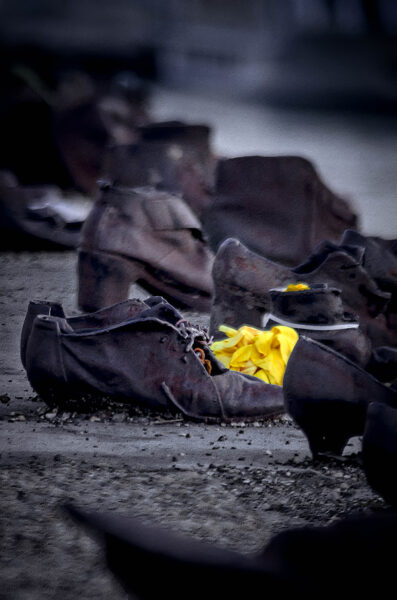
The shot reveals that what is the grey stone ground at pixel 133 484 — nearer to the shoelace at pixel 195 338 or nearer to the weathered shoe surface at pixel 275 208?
the shoelace at pixel 195 338

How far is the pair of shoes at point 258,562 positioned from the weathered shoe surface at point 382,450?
18.3 inches

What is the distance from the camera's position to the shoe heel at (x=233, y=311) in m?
2.88

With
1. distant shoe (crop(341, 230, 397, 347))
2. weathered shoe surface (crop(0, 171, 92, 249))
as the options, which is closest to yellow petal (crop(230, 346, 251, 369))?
distant shoe (crop(341, 230, 397, 347))

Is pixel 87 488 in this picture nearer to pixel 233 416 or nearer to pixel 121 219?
pixel 233 416

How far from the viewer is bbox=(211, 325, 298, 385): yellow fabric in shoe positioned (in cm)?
232

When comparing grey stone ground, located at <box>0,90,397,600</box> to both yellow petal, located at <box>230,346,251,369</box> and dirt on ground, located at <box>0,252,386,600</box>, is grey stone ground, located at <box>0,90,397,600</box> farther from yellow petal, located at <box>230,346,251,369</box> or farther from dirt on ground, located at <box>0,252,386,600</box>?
yellow petal, located at <box>230,346,251,369</box>

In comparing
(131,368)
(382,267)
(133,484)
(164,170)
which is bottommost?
(133,484)

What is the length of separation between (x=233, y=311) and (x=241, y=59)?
15.4 m

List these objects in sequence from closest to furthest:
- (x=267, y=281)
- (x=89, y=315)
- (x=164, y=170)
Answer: (x=89, y=315)
(x=267, y=281)
(x=164, y=170)

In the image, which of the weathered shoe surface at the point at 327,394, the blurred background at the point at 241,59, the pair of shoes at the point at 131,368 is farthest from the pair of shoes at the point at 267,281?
the blurred background at the point at 241,59

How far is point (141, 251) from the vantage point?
3.39 m

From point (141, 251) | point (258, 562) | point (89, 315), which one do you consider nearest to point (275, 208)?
point (141, 251)

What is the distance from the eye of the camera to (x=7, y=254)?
16.1ft

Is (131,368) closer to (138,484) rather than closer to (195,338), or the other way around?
(195,338)
